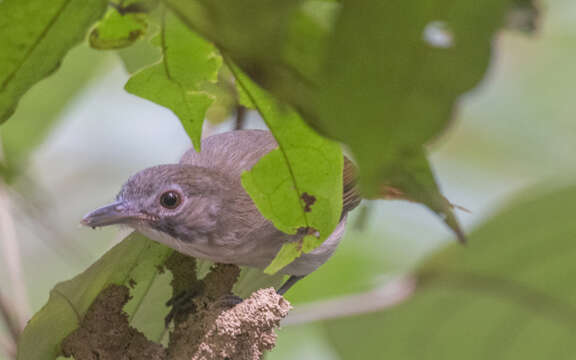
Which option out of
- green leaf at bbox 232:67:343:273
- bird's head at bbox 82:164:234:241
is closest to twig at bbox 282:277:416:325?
bird's head at bbox 82:164:234:241

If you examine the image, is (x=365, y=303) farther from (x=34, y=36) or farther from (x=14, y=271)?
(x=34, y=36)

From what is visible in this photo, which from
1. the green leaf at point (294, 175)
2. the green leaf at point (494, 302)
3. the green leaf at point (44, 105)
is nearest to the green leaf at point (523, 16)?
the green leaf at point (294, 175)

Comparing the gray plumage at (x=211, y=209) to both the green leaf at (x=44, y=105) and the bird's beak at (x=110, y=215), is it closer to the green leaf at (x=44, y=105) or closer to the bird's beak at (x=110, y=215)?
the bird's beak at (x=110, y=215)

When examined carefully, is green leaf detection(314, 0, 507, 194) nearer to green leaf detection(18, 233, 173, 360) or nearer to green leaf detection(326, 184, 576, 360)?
green leaf detection(18, 233, 173, 360)

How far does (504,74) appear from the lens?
602 cm

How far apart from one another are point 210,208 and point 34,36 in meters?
1.25

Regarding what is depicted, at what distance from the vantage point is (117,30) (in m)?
1.28

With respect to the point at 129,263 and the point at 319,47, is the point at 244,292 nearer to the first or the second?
the point at 129,263

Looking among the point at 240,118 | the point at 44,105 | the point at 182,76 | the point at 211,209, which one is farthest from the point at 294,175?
the point at 44,105

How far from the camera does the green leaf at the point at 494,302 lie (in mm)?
2051

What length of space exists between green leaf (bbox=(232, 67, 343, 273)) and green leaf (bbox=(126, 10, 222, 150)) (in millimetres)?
104

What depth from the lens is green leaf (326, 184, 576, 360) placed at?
6.73 feet

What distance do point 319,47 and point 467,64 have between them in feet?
0.60

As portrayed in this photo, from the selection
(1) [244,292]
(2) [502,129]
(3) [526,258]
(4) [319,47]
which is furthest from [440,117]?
(2) [502,129]
